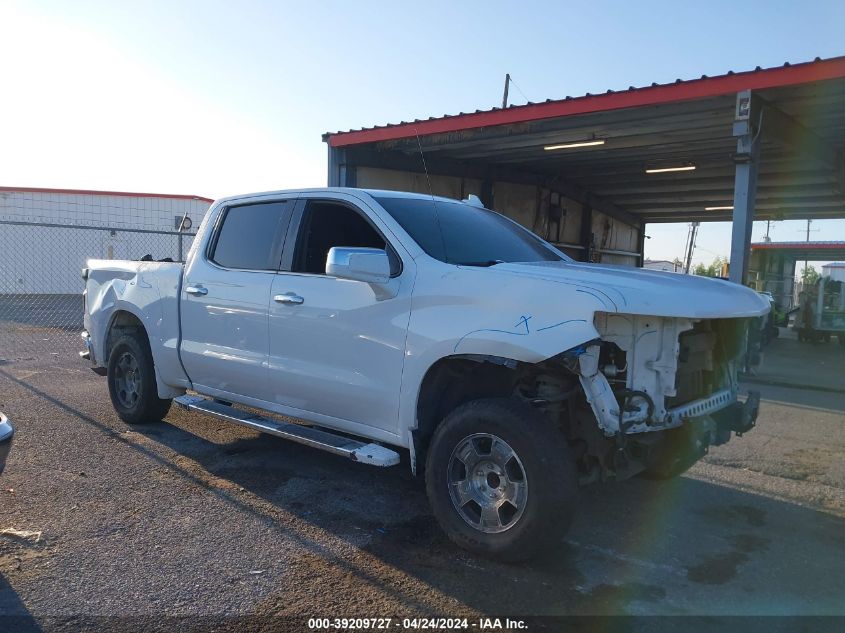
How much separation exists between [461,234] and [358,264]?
97 centimetres

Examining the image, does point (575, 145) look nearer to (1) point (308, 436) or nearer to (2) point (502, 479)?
(1) point (308, 436)

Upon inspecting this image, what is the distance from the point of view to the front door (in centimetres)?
429

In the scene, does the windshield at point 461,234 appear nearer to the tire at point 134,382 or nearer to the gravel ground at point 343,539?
A: the gravel ground at point 343,539

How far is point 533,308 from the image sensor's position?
12.1 ft

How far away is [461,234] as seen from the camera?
4801mm

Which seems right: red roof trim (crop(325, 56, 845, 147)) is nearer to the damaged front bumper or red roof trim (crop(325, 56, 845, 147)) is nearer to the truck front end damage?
the damaged front bumper

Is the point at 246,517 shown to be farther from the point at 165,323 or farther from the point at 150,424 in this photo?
the point at 150,424

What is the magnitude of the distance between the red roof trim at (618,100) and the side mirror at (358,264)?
25.2ft

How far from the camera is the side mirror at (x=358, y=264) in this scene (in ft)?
13.5

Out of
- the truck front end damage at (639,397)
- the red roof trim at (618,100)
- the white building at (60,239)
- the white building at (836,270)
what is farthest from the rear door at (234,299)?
the white building at (836,270)

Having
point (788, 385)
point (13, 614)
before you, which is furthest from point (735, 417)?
point (788, 385)

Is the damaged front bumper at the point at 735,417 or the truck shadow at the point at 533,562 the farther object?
the damaged front bumper at the point at 735,417

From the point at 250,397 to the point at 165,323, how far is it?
1270mm

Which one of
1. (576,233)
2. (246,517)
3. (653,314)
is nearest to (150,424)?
(246,517)
